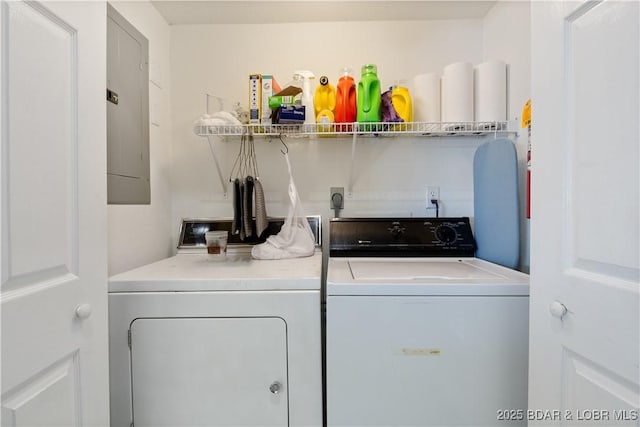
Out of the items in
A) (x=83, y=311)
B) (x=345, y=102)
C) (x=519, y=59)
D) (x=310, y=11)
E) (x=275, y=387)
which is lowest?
(x=275, y=387)

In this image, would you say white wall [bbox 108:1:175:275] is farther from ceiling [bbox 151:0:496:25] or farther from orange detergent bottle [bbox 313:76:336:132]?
orange detergent bottle [bbox 313:76:336:132]

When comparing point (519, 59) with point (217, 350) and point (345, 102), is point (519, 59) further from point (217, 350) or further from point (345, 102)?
point (217, 350)

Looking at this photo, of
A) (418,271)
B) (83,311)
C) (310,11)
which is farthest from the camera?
(310,11)

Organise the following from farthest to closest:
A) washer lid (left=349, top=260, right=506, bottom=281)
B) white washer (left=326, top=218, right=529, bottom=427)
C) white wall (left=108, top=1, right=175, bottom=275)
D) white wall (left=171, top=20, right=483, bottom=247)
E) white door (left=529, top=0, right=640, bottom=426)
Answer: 1. white wall (left=171, top=20, right=483, bottom=247)
2. white wall (left=108, top=1, right=175, bottom=275)
3. washer lid (left=349, top=260, right=506, bottom=281)
4. white washer (left=326, top=218, right=529, bottom=427)
5. white door (left=529, top=0, right=640, bottom=426)

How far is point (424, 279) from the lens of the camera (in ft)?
3.96

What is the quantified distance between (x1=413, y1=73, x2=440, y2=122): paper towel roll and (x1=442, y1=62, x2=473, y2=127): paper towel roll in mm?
72

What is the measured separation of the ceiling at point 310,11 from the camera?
1779 mm

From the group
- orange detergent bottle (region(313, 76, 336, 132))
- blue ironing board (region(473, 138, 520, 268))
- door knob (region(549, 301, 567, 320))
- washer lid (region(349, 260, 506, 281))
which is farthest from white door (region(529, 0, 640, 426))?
orange detergent bottle (region(313, 76, 336, 132))

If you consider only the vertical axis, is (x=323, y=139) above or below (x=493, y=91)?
below

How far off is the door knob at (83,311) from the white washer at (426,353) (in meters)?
0.79

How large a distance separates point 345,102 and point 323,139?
0.33 metres

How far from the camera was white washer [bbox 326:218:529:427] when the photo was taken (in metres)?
1.11

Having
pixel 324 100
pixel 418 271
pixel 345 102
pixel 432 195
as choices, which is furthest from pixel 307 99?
pixel 418 271

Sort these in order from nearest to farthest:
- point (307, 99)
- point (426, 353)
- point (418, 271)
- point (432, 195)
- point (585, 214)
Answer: point (585, 214) → point (426, 353) → point (418, 271) → point (307, 99) → point (432, 195)
